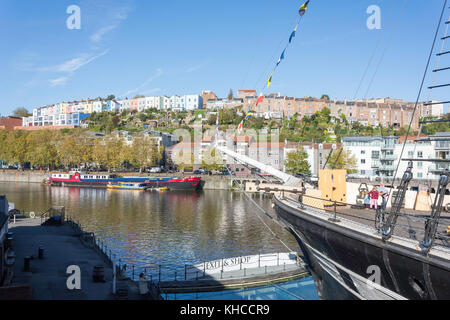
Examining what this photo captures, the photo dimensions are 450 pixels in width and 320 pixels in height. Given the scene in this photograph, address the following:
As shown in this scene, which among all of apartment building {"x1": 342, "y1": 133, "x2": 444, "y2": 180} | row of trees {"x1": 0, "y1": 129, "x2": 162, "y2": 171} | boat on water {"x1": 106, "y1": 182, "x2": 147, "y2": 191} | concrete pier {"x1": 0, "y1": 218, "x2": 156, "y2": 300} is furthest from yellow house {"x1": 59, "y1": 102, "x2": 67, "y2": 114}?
concrete pier {"x1": 0, "y1": 218, "x2": 156, "y2": 300}

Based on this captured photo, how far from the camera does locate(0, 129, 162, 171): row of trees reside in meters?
72.0

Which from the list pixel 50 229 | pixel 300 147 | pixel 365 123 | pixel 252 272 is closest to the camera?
pixel 252 272

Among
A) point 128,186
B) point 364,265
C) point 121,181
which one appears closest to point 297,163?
point 128,186

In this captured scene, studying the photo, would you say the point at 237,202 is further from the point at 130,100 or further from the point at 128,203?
the point at 130,100

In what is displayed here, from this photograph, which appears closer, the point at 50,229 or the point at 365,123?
the point at 50,229

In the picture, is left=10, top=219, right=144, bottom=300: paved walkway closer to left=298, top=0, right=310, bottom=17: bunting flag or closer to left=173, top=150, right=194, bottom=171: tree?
left=298, top=0, right=310, bottom=17: bunting flag

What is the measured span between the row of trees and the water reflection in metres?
29.2

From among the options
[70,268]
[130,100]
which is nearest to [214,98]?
[130,100]

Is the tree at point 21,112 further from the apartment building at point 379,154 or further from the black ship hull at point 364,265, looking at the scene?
the black ship hull at point 364,265

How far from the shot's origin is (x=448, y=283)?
5.92 metres

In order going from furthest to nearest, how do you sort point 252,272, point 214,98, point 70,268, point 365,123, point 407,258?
point 214,98, point 365,123, point 252,272, point 70,268, point 407,258

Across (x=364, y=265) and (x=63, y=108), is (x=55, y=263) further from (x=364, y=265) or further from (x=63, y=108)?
(x=63, y=108)

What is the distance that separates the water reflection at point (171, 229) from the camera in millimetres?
19719

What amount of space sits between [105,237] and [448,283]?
68.2 ft
